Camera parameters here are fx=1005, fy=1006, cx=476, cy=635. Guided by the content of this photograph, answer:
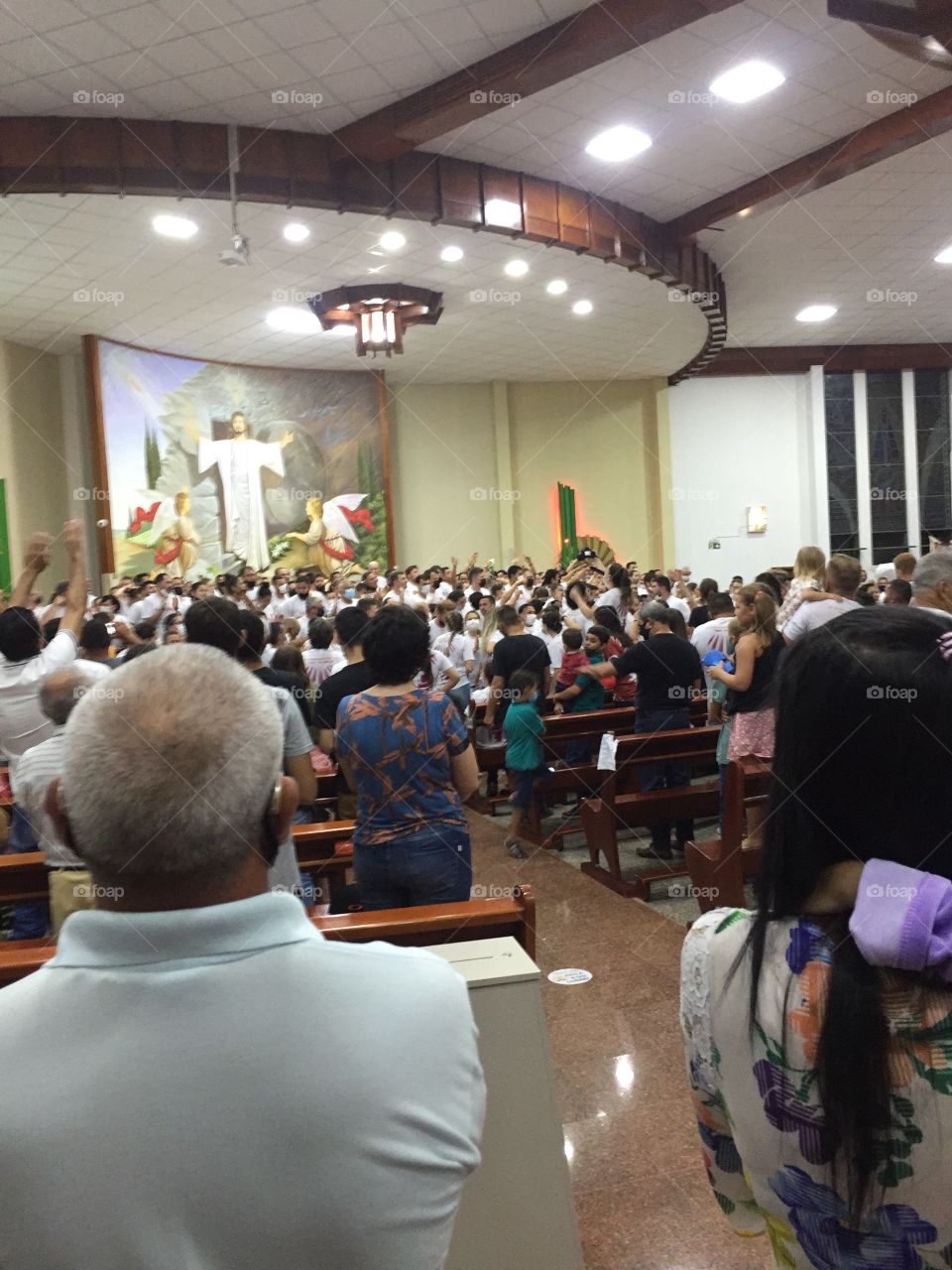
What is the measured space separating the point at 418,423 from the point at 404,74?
1164 cm

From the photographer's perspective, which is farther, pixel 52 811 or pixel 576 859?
pixel 576 859

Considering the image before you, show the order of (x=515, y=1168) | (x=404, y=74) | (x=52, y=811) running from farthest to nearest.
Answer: (x=404, y=74), (x=515, y=1168), (x=52, y=811)

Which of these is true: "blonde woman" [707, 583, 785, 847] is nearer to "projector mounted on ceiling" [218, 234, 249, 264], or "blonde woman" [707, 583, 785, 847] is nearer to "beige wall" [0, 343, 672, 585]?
"projector mounted on ceiling" [218, 234, 249, 264]

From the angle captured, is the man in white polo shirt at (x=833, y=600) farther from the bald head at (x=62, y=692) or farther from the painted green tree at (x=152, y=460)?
the painted green tree at (x=152, y=460)

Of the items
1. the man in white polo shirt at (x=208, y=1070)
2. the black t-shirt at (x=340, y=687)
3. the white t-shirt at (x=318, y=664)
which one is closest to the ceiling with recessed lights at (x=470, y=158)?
the white t-shirt at (x=318, y=664)

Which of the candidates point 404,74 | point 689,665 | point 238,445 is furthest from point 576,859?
point 238,445

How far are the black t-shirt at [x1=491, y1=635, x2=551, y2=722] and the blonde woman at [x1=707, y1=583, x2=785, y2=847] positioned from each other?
1.53 metres

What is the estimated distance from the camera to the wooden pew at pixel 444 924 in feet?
8.25

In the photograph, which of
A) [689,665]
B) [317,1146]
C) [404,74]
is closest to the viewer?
[317,1146]

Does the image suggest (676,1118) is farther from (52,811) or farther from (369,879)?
(52,811)

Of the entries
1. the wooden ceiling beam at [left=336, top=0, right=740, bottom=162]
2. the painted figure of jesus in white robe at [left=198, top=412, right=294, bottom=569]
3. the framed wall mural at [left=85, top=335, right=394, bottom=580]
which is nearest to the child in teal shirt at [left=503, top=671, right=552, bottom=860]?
the wooden ceiling beam at [left=336, top=0, right=740, bottom=162]

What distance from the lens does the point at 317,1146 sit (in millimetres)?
882

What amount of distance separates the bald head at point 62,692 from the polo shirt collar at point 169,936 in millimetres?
2445

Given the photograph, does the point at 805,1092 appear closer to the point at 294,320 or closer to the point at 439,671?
the point at 439,671
